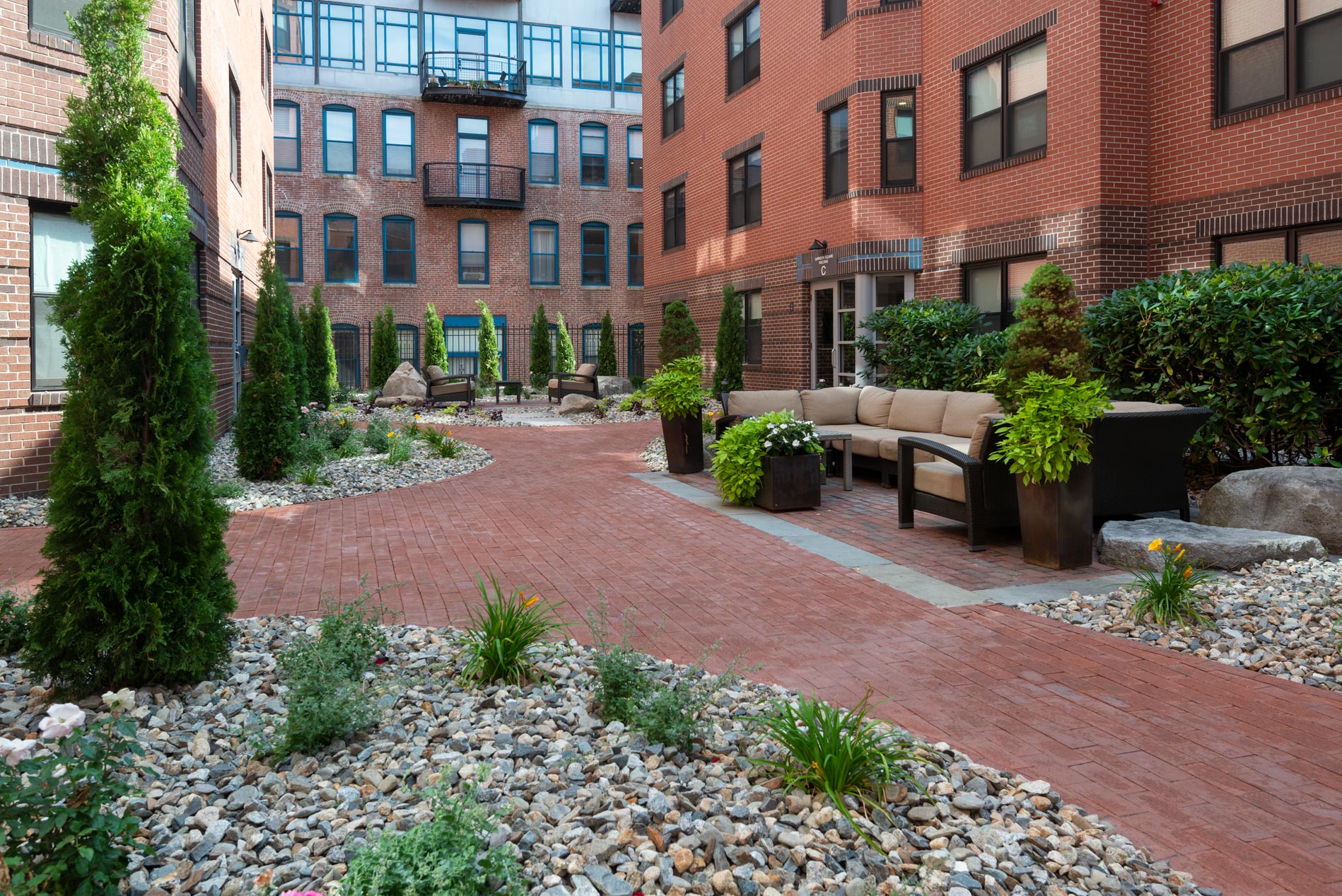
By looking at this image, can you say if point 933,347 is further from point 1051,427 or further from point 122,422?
point 122,422

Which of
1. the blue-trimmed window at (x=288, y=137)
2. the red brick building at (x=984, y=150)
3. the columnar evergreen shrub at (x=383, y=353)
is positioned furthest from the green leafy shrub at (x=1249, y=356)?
the blue-trimmed window at (x=288, y=137)

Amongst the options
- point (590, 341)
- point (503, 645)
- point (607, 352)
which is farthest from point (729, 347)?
point (590, 341)

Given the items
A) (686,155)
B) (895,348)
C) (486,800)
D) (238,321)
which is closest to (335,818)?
(486,800)

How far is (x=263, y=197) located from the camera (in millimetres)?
24219

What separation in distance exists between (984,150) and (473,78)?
76.3 feet

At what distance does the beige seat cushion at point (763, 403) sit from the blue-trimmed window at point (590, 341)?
23.6 meters

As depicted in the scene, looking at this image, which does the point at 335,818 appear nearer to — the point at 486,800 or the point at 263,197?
the point at 486,800

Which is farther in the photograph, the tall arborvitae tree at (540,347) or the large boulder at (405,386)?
the tall arborvitae tree at (540,347)

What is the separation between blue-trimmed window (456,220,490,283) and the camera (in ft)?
112

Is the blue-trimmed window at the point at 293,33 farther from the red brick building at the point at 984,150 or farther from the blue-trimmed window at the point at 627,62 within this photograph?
the red brick building at the point at 984,150

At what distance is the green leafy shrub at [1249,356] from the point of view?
8320 mm

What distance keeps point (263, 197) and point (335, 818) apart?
2408 cm

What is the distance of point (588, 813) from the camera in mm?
3188

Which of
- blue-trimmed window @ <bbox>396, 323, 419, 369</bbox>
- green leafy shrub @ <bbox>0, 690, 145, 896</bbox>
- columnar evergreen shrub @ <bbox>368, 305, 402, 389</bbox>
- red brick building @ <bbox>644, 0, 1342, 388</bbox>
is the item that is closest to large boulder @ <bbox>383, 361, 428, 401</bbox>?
columnar evergreen shrub @ <bbox>368, 305, 402, 389</bbox>
